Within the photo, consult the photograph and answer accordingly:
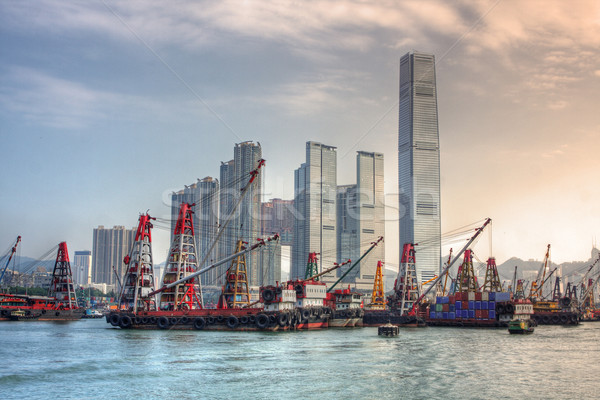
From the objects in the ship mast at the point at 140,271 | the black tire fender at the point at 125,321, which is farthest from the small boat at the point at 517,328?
the black tire fender at the point at 125,321

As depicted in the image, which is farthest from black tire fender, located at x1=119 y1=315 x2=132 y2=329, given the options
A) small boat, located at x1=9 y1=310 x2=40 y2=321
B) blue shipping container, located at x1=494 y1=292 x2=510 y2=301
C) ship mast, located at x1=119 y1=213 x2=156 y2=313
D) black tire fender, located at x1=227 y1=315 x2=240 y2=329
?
blue shipping container, located at x1=494 y1=292 x2=510 y2=301

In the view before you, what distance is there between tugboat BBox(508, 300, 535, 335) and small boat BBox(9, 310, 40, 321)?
100652mm

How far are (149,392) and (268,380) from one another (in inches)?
353

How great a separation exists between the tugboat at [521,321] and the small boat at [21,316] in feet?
330

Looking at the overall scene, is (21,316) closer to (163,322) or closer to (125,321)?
(125,321)

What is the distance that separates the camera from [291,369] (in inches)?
1923

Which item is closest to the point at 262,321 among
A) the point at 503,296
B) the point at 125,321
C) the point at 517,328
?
the point at 125,321

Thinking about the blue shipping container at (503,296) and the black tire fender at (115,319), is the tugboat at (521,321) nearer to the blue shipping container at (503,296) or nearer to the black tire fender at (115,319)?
the blue shipping container at (503,296)

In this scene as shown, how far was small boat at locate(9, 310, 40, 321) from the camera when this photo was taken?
128500 millimetres

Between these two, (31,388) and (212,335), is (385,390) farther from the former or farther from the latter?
(212,335)

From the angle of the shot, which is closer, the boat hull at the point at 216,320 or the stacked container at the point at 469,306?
the boat hull at the point at 216,320

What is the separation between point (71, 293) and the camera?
140 m

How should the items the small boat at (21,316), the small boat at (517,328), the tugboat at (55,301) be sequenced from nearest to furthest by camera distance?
the small boat at (517,328) → the small boat at (21,316) → the tugboat at (55,301)

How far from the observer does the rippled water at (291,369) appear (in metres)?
40.4
